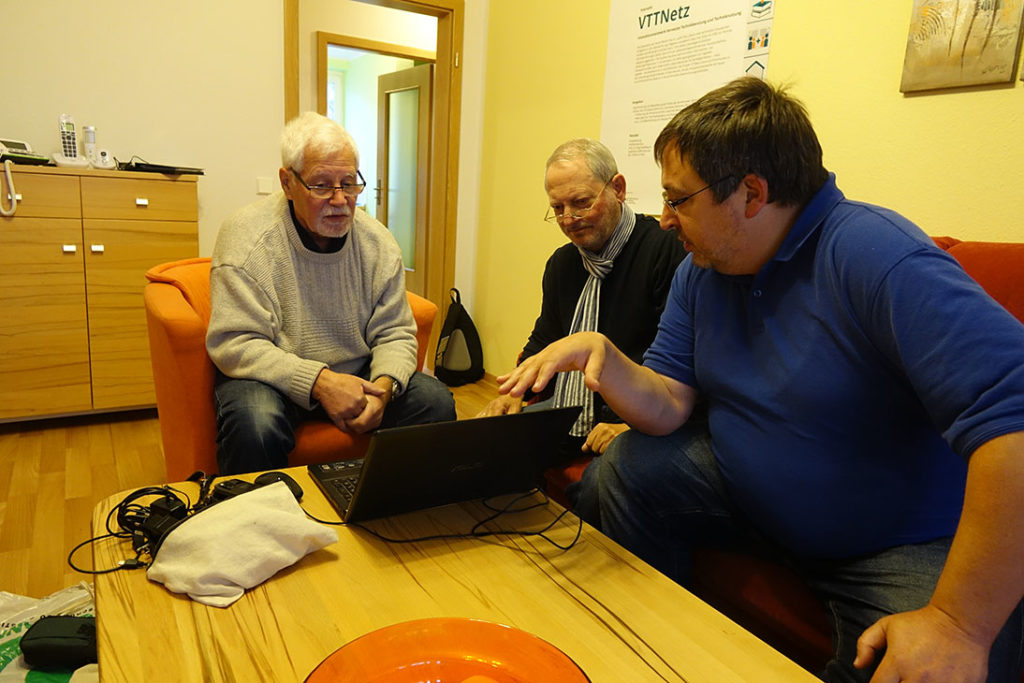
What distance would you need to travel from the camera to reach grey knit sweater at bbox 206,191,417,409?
1.66 metres

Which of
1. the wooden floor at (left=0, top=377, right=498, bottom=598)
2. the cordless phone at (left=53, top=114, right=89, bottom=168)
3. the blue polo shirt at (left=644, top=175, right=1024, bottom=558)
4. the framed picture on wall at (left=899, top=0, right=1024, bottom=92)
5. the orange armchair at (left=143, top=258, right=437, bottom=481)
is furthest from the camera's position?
the cordless phone at (left=53, top=114, right=89, bottom=168)

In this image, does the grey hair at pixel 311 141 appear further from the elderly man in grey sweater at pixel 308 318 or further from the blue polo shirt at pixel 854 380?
the blue polo shirt at pixel 854 380

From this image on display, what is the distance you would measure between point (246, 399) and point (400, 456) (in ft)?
2.52

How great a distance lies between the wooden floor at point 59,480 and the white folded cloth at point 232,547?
744 mm

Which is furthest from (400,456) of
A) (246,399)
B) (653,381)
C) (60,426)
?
(60,426)

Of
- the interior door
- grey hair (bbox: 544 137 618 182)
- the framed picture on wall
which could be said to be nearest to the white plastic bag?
grey hair (bbox: 544 137 618 182)

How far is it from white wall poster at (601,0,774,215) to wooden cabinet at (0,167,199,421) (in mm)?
1821

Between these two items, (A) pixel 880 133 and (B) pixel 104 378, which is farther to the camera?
(B) pixel 104 378

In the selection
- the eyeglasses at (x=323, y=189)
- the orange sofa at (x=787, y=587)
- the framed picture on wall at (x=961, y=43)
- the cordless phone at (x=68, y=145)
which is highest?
the framed picture on wall at (x=961, y=43)

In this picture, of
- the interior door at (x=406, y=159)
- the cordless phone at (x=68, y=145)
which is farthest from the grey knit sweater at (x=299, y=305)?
the interior door at (x=406, y=159)

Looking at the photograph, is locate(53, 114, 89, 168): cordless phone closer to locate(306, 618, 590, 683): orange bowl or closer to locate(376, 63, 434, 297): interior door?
locate(376, 63, 434, 297): interior door

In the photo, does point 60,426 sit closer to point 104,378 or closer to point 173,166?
point 104,378

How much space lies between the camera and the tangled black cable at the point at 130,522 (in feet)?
2.95

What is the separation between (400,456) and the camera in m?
0.99
